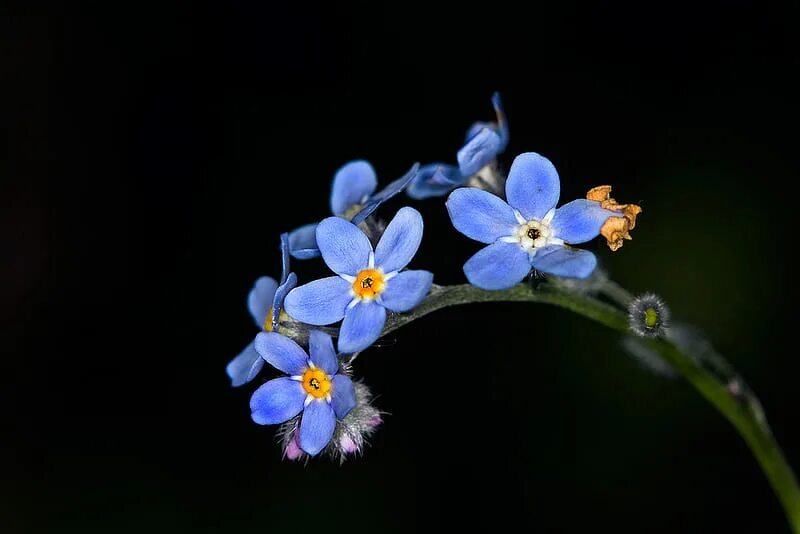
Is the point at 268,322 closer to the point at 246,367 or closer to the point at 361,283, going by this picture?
the point at 246,367

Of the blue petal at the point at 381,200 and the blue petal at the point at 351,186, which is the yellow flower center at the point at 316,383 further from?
the blue petal at the point at 351,186

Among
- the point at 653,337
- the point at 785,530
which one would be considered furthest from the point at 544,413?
the point at 653,337

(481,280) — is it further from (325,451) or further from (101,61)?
(101,61)

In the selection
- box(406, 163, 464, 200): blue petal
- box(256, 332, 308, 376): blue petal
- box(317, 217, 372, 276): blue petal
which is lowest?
box(256, 332, 308, 376): blue petal

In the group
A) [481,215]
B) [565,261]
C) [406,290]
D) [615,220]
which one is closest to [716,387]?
[615,220]

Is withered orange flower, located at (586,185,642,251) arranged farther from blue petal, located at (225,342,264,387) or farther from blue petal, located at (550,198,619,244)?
blue petal, located at (225,342,264,387)

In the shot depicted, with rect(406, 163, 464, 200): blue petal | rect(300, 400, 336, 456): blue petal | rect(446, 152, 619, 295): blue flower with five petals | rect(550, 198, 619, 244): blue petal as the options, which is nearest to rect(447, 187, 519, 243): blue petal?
rect(446, 152, 619, 295): blue flower with five petals
